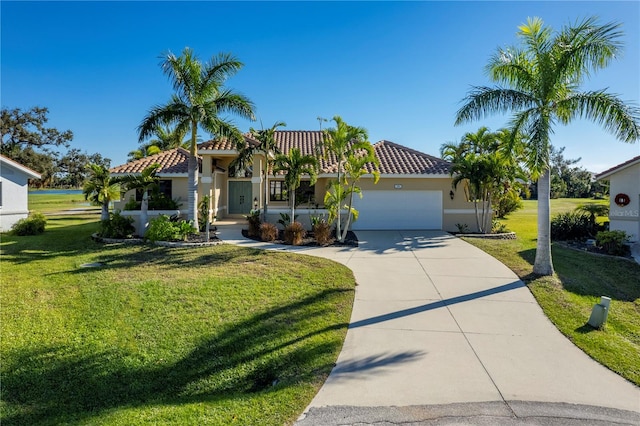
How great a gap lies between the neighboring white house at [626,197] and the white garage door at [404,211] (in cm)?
751

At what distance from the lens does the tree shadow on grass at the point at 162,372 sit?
17.2 ft

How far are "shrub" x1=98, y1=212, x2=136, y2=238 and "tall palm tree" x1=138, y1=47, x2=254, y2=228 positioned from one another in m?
3.09

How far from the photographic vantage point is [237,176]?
23609 mm

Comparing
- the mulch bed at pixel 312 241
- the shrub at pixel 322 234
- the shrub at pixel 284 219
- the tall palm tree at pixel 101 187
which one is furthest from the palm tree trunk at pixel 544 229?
the tall palm tree at pixel 101 187

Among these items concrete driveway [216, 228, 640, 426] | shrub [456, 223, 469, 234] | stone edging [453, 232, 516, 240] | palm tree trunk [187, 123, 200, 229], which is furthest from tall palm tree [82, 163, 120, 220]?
shrub [456, 223, 469, 234]

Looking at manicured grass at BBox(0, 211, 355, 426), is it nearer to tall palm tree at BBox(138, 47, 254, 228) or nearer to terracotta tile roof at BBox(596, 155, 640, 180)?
tall palm tree at BBox(138, 47, 254, 228)

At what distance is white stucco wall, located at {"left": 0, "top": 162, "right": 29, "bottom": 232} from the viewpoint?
750 inches

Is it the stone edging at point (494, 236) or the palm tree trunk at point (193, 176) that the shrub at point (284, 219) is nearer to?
the palm tree trunk at point (193, 176)

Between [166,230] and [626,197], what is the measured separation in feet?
65.2

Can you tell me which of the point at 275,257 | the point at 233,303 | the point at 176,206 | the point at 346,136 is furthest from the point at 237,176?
the point at 233,303

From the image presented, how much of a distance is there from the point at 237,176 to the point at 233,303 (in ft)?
53.3

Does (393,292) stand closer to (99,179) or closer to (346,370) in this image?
(346,370)

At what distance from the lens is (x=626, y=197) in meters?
15.5

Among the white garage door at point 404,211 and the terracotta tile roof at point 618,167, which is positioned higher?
the terracotta tile roof at point 618,167
